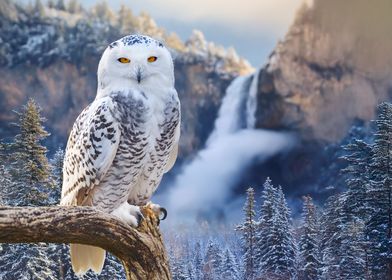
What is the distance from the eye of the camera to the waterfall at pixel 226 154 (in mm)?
3531

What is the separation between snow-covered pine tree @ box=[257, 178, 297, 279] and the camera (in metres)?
3.34

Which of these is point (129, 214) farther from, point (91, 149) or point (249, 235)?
point (249, 235)

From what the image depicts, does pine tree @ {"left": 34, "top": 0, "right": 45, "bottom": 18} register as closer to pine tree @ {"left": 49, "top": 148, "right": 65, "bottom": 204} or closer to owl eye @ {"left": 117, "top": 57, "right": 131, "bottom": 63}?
pine tree @ {"left": 49, "top": 148, "right": 65, "bottom": 204}

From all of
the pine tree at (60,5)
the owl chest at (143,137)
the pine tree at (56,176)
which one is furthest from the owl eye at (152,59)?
the pine tree at (60,5)

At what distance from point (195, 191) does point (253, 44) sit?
1.01m

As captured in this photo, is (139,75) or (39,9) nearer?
(139,75)

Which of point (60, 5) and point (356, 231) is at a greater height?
point (60, 5)

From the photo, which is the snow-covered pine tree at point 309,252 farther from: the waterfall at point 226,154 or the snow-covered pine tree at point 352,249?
the waterfall at point 226,154

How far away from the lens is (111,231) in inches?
59.7

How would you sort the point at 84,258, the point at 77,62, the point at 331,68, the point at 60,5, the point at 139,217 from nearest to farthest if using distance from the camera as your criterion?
the point at 139,217 → the point at 84,258 → the point at 60,5 → the point at 331,68 → the point at 77,62

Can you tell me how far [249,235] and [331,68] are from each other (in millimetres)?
1208

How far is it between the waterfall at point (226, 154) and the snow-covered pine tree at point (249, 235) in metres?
0.14

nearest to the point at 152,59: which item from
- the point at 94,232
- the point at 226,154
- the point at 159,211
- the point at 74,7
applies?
the point at 159,211

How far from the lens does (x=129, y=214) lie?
5.70ft
